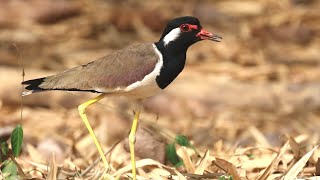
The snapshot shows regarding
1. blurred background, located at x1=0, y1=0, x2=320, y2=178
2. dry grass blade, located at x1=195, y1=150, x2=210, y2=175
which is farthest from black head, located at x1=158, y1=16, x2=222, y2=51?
blurred background, located at x1=0, y1=0, x2=320, y2=178

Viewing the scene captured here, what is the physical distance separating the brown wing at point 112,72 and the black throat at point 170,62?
0.04 meters

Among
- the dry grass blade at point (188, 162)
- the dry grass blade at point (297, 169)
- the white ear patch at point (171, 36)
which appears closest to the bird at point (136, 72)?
the white ear patch at point (171, 36)

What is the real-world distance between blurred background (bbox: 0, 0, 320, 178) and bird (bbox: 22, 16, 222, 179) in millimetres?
753

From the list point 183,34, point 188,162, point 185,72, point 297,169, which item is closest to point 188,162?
point 188,162

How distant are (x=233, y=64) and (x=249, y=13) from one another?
1.55 metres

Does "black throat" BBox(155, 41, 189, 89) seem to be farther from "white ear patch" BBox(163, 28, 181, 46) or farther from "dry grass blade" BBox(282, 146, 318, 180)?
"dry grass blade" BBox(282, 146, 318, 180)

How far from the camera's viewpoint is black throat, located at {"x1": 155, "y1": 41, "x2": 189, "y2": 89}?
4.02 metres

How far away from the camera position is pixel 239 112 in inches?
290

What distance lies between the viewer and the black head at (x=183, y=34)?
13.4 feet

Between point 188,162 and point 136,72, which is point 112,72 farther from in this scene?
point 188,162

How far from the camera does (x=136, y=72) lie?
4027mm

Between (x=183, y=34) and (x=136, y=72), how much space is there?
28 cm

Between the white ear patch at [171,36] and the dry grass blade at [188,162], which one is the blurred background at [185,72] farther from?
the white ear patch at [171,36]

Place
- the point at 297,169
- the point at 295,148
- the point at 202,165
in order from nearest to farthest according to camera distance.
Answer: the point at 297,169
the point at 202,165
the point at 295,148
